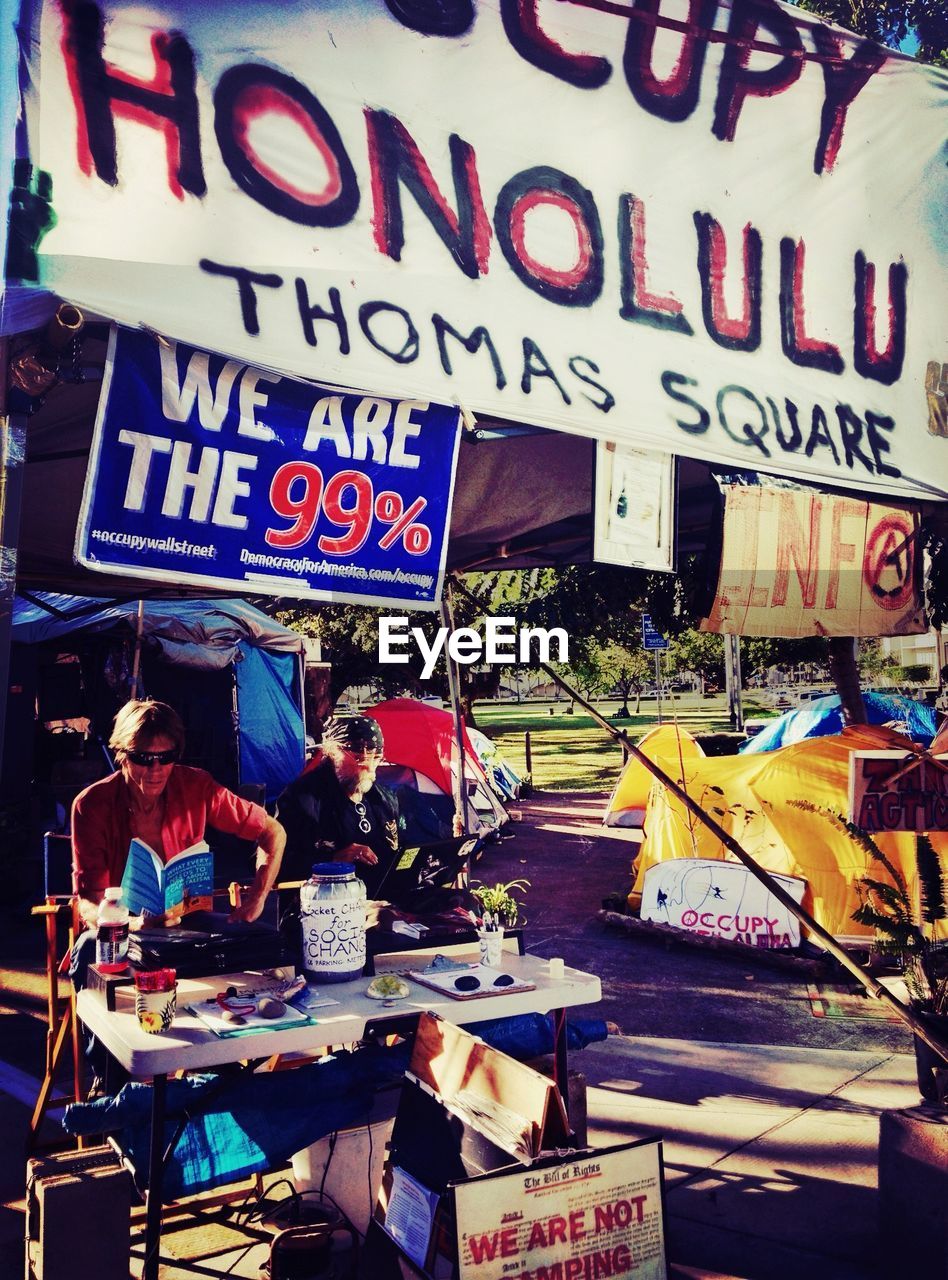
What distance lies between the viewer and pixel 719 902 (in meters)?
7.97

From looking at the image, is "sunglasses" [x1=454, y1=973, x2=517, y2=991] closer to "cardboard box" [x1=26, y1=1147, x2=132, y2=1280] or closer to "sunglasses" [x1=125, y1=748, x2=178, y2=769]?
"cardboard box" [x1=26, y1=1147, x2=132, y2=1280]

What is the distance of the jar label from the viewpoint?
3383 mm

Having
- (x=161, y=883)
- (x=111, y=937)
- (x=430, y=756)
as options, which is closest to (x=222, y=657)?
(x=430, y=756)

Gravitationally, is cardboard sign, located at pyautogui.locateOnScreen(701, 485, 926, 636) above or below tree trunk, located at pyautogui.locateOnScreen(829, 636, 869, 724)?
above

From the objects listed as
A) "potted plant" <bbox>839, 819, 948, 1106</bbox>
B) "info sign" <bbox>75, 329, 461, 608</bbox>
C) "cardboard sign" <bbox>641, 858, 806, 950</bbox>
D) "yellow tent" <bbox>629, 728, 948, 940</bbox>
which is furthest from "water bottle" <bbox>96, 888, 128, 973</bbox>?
"cardboard sign" <bbox>641, 858, 806, 950</bbox>

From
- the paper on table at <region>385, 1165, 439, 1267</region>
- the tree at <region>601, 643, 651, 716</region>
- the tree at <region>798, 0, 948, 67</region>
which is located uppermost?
the tree at <region>798, 0, 948, 67</region>

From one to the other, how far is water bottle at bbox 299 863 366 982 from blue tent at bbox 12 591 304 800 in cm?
923

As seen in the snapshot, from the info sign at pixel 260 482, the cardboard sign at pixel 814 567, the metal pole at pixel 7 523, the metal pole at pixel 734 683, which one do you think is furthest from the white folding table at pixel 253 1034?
the metal pole at pixel 734 683

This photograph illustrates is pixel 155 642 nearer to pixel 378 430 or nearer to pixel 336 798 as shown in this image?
pixel 336 798

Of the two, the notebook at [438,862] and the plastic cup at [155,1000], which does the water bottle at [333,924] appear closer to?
the plastic cup at [155,1000]

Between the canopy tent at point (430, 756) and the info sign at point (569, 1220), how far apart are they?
9925mm

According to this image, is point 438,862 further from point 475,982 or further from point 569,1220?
point 569,1220

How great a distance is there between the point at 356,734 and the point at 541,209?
298 cm

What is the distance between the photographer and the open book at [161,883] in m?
3.95
